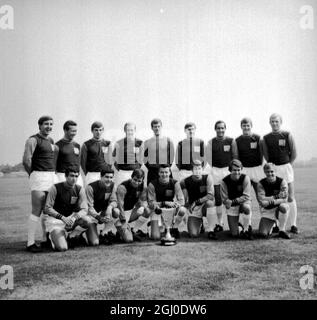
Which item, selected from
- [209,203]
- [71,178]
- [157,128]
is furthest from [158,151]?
[71,178]

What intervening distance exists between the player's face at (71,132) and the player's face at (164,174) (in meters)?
1.44

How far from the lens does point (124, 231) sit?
5586 millimetres

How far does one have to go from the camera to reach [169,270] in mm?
4238

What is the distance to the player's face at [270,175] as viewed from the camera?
578cm

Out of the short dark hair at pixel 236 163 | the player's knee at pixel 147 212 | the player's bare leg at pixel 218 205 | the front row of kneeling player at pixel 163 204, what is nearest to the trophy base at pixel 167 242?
the front row of kneeling player at pixel 163 204

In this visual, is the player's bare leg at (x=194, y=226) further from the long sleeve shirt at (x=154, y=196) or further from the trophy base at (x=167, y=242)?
the trophy base at (x=167, y=242)

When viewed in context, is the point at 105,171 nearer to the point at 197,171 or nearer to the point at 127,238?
the point at 127,238

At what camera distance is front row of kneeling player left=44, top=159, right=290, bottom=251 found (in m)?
5.48

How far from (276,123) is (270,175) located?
95 cm

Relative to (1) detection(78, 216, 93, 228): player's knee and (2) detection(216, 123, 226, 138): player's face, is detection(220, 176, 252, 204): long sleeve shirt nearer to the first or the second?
(2) detection(216, 123, 226, 138): player's face

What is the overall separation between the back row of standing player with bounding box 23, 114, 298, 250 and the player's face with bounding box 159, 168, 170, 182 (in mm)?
451

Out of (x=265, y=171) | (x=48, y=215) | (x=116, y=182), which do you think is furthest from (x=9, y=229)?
(x=265, y=171)

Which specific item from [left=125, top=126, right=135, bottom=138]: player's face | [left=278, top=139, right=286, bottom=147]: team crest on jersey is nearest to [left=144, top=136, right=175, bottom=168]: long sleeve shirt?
[left=125, top=126, right=135, bottom=138]: player's face

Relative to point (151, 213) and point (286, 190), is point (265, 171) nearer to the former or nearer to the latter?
point (286, 190)
